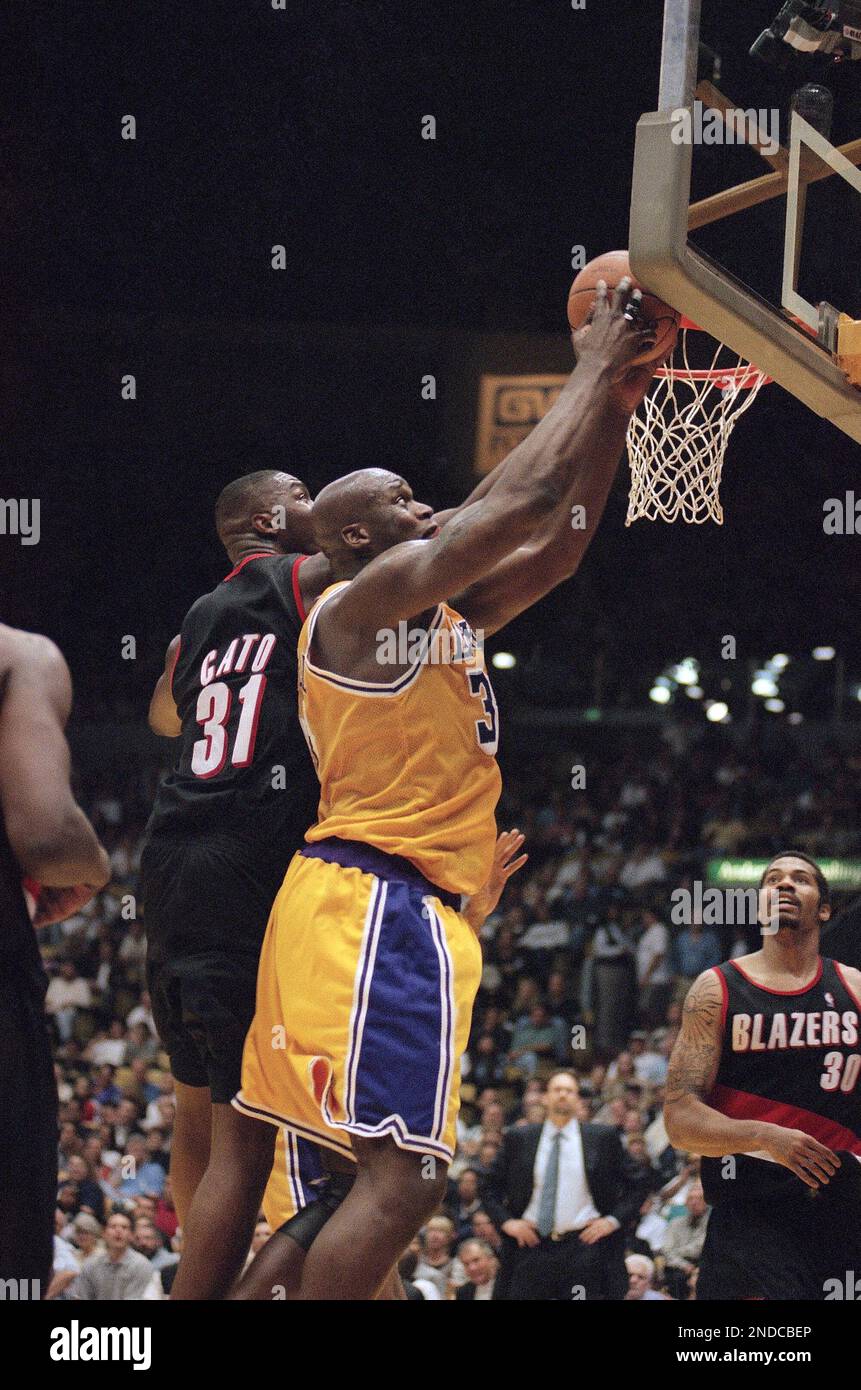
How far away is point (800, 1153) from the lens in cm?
472

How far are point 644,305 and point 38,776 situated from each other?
77.2 inches

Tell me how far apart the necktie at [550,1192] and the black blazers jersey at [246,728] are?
3993 mm

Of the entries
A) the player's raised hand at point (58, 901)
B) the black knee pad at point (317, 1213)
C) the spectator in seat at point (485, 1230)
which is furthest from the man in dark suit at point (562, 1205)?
the player's raised hand at point (58, 901)

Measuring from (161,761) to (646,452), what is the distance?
1017cm

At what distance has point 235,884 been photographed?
13.5 ft

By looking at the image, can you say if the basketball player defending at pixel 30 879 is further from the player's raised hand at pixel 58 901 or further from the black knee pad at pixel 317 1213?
the black knee pad at pixel 317 1213

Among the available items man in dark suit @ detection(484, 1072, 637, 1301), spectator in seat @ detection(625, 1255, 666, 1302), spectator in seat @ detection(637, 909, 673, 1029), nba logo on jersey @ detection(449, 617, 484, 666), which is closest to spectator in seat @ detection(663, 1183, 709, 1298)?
spectator in seat @ detection(625, 1255, 666, 1302)

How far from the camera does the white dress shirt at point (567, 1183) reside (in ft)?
24.9

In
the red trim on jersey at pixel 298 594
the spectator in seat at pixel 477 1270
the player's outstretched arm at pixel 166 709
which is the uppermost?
the red trim on jersey at pixel 298 594

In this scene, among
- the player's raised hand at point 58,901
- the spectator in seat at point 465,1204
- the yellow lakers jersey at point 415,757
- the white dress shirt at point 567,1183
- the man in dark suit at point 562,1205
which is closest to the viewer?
the player's raised hand at point 58,901

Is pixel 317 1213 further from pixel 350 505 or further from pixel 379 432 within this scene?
pixel 379 432

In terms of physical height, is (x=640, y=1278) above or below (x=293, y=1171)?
below

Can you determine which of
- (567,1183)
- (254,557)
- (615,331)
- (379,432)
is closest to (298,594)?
(254,557)

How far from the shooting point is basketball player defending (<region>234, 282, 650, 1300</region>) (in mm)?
3607
